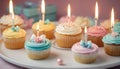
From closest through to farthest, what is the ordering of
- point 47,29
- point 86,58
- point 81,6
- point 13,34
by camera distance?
1. point 86,58
2. point 13,34
3. point 47,29
4. point 81,6

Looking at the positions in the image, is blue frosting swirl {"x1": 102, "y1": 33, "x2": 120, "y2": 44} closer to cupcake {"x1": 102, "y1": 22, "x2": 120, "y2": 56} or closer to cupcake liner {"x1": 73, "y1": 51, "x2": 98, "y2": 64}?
cupcake {"x1": 102, "y1": 22, "x2": 120, "y2": 56}

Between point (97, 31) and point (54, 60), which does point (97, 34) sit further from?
point (54, 60)

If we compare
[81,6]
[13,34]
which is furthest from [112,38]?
[81,6]

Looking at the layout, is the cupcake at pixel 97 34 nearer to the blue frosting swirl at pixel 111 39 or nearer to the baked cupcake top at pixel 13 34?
the blue frosting swirl at pixel 111 39

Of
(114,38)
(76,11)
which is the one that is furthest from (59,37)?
(76,11)

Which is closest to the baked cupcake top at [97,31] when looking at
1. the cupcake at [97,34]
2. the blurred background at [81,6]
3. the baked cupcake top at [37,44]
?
the cupcake at [97,34]

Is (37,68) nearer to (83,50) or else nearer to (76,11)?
(83,50)
